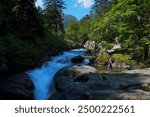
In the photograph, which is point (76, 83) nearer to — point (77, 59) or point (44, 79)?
point (44, 79)

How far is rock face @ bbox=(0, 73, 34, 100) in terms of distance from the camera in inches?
859

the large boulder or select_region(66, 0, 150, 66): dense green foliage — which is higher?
select_region(66, 0, 150, 66): dense green foliage

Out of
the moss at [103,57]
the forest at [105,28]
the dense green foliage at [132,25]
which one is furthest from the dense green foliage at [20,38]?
the dense green foliage at [132,25]

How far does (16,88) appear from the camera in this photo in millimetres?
22125

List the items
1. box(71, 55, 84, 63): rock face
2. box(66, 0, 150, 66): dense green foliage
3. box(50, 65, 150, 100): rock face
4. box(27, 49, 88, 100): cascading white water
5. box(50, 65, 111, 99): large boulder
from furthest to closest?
box(71, 55, 84, 63): rock face
box(66, 0, 150, 66): dense green foliage
box(27, 49, 88, 100): cascading white water
box(50, 65, 111, 99): large boulder
box(50, 65, 150, 100): rock face

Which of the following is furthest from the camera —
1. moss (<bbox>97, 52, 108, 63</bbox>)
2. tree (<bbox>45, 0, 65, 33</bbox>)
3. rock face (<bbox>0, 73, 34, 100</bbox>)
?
tree (<bbox>45, 0, 65, 33</bbox>)

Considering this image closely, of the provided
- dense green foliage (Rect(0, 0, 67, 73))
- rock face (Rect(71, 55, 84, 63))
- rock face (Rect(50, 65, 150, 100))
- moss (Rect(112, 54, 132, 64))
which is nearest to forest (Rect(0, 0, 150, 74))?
dense green foliage (Rect(0, 0, 67, 73))

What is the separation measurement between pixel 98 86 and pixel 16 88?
229 inches

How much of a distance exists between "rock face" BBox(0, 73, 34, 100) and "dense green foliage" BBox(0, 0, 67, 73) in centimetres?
101

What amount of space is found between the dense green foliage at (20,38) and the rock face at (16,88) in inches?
39.8

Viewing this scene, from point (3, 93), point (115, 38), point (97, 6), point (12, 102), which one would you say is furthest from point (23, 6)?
point (97, 6)

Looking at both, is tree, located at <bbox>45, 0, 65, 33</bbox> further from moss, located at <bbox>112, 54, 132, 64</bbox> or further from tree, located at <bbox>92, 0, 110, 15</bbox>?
moss, located at <bbox>112, 54, 132, 64</bbox>

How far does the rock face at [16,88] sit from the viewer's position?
71.6ft

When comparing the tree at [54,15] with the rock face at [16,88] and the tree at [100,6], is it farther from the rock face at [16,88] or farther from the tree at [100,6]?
the rock face at [16,88]
